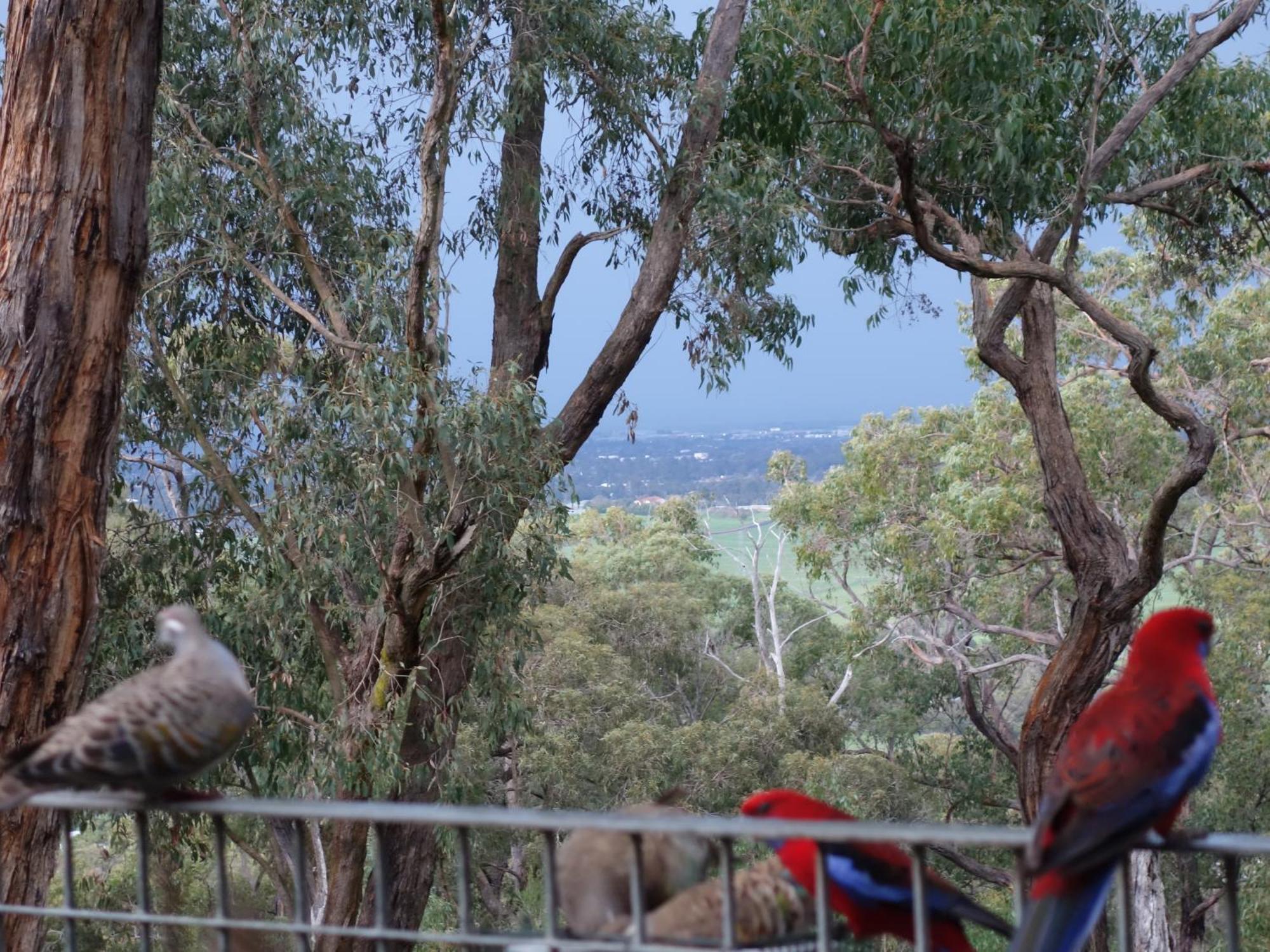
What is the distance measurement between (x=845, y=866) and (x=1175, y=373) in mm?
12710

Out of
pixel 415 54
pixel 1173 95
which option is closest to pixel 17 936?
pixel 415 54

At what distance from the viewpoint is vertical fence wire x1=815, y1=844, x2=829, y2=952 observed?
1.48 m

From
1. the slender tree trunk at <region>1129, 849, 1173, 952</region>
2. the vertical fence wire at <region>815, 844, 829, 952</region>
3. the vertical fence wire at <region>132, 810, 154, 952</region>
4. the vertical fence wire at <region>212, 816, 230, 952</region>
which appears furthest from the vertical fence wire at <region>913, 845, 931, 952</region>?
the slender tree trunk at <region>1129, 849, 1173, 952</region>

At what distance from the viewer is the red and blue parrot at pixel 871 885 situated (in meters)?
1.71

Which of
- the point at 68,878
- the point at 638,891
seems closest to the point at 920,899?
the point at 638,891

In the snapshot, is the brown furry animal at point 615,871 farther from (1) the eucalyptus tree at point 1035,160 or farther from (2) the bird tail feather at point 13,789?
(1) the eucalyptus tree at point 1035,160

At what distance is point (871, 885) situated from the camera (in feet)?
5.91

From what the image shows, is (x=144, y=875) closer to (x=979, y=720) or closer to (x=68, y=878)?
(x=68, y=878)

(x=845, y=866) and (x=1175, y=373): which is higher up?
(x=1175, y=373)

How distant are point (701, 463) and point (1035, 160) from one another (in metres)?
25.6

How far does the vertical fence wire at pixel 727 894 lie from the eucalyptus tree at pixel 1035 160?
5.61 meters

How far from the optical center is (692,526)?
66.1 ft

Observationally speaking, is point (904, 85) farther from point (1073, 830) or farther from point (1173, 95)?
point (1073, 830)

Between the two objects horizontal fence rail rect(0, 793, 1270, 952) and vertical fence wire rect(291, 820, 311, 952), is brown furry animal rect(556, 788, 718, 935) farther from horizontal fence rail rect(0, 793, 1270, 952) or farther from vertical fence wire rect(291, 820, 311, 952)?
vertical fence wire rect(291, 820, 311, 952)
